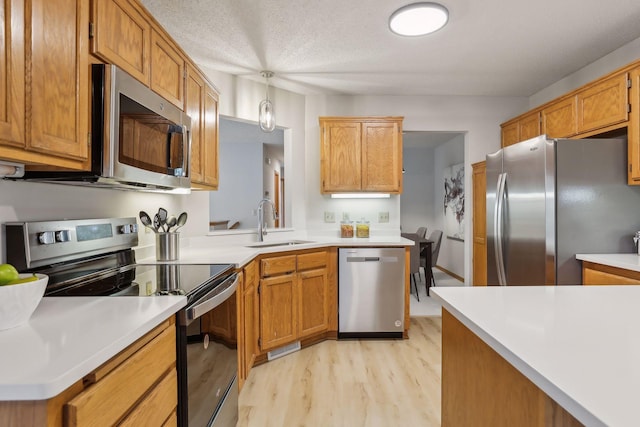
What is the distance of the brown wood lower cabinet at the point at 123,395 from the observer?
64 centimetres

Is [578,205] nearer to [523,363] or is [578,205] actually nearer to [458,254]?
[523,363]

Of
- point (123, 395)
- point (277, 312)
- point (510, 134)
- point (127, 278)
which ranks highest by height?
point (510, 134)

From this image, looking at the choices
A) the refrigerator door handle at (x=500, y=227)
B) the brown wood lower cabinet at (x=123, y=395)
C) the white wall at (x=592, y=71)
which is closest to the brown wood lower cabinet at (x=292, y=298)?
the refrigerator door handle at (x=500, y=227)

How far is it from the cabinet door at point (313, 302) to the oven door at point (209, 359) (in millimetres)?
1095

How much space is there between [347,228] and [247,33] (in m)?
2.02

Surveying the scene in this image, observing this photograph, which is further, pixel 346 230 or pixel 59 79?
pixel 346 230

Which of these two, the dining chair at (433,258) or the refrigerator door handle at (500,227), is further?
the dining chair at (433,258)

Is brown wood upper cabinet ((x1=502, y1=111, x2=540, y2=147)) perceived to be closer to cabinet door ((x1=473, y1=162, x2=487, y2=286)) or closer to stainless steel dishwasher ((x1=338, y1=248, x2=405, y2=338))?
cabinet door ((x1=473, y1=162, x2=487, y2=286))

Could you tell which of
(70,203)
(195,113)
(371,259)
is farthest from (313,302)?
(70,203)

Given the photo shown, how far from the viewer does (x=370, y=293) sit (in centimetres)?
318

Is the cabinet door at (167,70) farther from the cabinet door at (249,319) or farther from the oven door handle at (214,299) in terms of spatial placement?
the cabinet door at (249,319)

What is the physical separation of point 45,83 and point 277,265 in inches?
76.5

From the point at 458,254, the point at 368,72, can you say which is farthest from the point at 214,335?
the point at 458,254

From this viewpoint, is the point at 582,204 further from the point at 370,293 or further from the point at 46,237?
the point at 46,237
